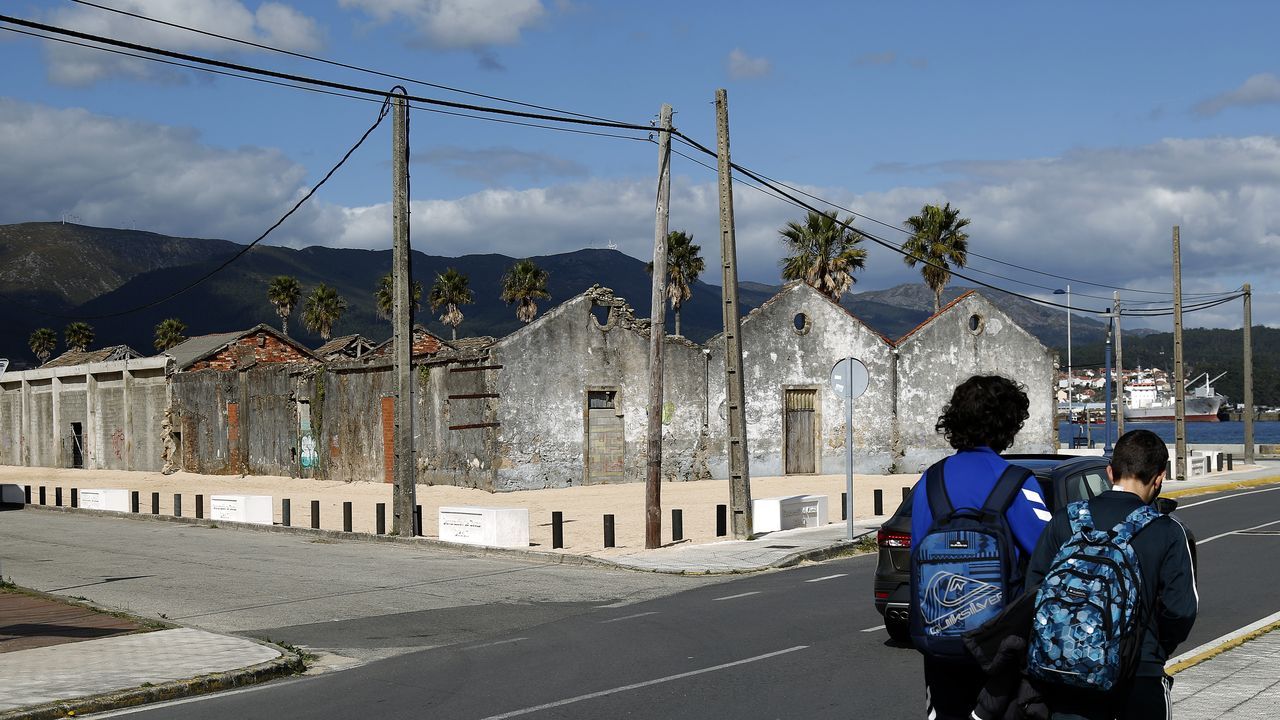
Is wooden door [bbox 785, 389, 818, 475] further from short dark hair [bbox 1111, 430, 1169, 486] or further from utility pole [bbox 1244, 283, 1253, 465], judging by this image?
short dark hair [bbox 1111, 430, 1169, 486]

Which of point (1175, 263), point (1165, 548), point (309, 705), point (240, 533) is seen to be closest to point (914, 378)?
point (1175, 263)

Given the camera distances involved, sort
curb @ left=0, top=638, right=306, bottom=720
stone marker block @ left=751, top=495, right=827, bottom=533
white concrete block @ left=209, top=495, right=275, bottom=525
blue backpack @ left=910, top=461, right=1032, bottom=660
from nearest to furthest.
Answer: blue backpack @ left=910, top=461, right=1032, bottom=660 → curb @ left=0, top=638, right=306, bottom=720 → stone marker block @ left=751, top=495, right=827, bottom=533 → white concrete block @ left=209, top=495, right=275, bottom=525

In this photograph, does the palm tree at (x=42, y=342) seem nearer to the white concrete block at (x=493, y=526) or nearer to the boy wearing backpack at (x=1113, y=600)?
the white concrete block at (x=493, y=526)

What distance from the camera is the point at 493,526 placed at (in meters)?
20.7

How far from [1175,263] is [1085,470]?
34.3m

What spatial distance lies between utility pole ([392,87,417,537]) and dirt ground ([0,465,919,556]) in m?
1.79

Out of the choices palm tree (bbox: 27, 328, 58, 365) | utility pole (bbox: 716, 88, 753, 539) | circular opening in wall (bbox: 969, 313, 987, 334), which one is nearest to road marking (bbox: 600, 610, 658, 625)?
utility pole (bbox: 716, 88, 753, 539)

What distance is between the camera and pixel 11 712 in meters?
8.37

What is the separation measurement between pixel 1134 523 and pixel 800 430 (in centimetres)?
3689

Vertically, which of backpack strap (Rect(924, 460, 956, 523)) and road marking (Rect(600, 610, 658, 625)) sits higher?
backpack strap (Rect(924, 460, 956, 523))

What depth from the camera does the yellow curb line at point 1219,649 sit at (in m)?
8.68

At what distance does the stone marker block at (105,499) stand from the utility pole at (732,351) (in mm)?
18258

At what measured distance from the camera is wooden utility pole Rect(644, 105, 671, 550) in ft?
65.9


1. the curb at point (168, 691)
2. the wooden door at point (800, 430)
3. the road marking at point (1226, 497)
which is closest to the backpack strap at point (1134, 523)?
the curb at point (168, 691)
